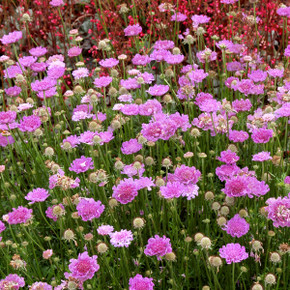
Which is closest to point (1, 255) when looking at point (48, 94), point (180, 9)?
point (48, 94)

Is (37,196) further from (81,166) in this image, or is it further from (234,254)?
(234,254)

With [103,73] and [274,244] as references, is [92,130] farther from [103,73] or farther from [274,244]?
[103,73]

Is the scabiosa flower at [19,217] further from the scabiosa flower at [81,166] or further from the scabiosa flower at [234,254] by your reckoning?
the scabiosa flower at [234,254]

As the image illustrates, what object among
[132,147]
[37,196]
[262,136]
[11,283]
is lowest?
[11,283]

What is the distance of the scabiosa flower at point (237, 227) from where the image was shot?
6.56ft

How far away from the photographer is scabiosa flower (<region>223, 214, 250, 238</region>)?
78.7 inches

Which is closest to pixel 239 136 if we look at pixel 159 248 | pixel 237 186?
pixel 237 186

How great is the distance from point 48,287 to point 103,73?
7.15 feet

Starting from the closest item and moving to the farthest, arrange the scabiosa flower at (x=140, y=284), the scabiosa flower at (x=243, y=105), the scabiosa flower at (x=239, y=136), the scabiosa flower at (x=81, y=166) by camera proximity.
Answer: the scabiosa flower at (x=140, y=284) → the scabiosa flower at (x=81, y=166) → the scabiosa flower at (x=239, y=136) → the scabiosa flower at (x=243, y=105)

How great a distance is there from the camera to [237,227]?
2.01 m

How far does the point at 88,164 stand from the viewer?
236 centimetres

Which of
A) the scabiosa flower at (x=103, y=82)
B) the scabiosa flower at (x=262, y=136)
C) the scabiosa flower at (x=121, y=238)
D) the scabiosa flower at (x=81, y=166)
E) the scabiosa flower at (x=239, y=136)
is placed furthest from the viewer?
the scabiosa flower at (x=103, y=82)

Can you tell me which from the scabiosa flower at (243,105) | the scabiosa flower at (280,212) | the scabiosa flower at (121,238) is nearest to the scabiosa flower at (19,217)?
the scabiosa flower at (121,238)

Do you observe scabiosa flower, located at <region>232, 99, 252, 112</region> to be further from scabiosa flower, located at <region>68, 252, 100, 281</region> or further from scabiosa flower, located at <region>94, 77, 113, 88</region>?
scabiosa flower, located at <region>68, 252, 100, 281</region>
